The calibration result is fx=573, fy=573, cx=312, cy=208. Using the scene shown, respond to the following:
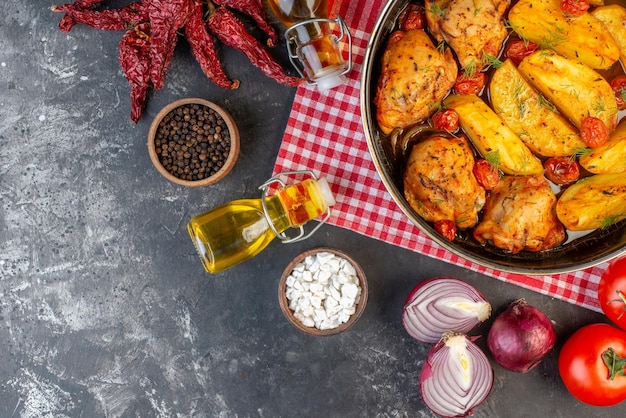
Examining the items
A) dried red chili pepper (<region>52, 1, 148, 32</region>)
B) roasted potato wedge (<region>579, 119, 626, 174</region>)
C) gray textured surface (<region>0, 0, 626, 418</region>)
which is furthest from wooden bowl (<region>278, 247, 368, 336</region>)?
dried red chili pepper (<region>52, 1, 148, 32</region>)

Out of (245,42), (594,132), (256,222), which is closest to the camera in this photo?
(594,132)

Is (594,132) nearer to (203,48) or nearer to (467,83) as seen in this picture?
(467,83)

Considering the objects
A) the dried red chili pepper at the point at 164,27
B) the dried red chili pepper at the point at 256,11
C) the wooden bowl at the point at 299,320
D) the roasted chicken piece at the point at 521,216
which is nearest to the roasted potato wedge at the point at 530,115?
the roasted chicken piece at the point at 521,216

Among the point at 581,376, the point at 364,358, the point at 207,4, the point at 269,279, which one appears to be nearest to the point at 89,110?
the point at 207,4

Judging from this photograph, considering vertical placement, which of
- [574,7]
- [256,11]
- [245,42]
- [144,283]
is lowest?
[144,283]

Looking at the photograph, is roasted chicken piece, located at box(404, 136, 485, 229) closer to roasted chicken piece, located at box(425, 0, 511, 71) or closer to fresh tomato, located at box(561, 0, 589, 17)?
roasted chicken piece, located at box(425, 0, 511, 71)

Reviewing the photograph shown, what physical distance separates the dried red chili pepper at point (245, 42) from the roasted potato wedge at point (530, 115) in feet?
3.31

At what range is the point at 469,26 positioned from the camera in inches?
105

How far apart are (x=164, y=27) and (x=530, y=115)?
188cm

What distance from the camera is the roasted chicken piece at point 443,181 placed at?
8.78ft

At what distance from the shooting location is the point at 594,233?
9.48 ft

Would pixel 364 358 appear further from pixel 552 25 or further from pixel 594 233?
pixel 552 25

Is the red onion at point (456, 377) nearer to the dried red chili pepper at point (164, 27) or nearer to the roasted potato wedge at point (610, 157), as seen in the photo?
the roasted potato wedge at point (610, 157)

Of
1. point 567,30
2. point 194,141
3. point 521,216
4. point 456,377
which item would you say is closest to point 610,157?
point 521,216
